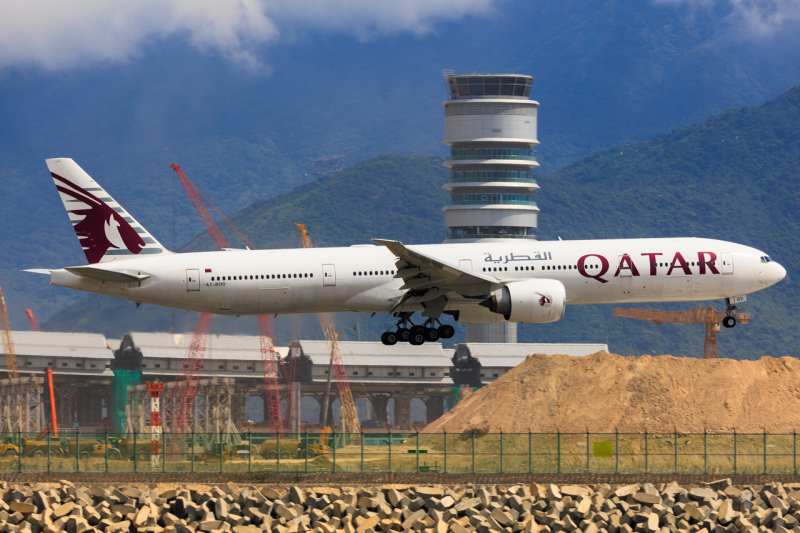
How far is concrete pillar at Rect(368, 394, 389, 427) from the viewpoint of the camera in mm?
167500

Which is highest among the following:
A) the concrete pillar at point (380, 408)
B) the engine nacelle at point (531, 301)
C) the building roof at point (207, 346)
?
the engine nacelle at point (531, 301)

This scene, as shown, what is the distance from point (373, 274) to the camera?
59.0 meters

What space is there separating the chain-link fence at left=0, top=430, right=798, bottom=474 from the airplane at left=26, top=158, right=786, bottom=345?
6991mm

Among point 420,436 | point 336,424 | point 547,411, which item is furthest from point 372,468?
point 336,424

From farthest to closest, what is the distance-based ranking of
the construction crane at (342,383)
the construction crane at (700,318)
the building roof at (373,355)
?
the building roof at (373,355) → the construction crane at (342,383) → the construction crane at (700,318)

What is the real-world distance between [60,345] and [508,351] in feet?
212

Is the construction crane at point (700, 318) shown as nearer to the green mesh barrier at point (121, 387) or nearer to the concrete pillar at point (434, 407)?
the concrete pillar at point (434, 407)

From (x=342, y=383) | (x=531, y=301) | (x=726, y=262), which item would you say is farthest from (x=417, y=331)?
(x=342, y=383)

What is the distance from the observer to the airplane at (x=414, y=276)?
190ft

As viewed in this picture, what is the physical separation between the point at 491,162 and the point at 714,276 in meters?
112

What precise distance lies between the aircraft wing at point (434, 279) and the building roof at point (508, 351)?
110 meters

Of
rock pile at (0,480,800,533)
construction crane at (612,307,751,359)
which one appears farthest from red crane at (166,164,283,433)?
rock pile at (0,480,800,533)

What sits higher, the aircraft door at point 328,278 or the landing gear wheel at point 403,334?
the aircraft door at point 328,278

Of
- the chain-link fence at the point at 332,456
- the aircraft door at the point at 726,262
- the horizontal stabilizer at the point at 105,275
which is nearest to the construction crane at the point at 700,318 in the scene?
the aircraft door at the point at 726,262
